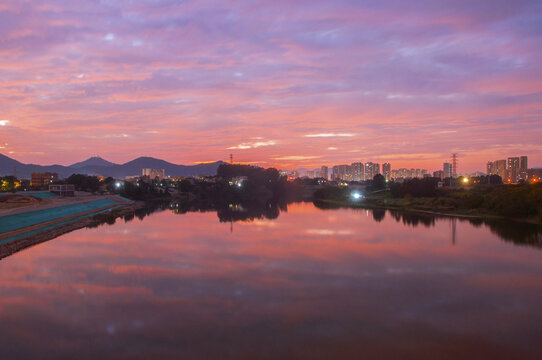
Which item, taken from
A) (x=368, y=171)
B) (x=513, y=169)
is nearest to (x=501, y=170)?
(x=513, y=169)

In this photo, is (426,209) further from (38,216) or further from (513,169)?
(513,169)

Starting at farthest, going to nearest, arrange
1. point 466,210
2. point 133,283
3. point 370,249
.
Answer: point 466,210 < point 370,249 < point 133,283

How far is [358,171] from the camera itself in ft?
514

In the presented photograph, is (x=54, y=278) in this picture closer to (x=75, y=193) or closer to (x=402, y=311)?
(x=402, y=311)

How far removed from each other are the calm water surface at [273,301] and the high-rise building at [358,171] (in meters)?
143

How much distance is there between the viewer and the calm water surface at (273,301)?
579cm

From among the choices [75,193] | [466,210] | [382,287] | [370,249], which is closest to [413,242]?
[370,249]

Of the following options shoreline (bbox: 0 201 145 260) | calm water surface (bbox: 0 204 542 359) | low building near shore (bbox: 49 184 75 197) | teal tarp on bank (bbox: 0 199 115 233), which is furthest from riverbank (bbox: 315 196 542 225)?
low building near shore (bbox: 49 184 75 197)

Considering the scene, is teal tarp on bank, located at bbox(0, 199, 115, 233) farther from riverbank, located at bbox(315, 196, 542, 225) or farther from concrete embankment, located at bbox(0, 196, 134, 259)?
riverbank, located at bbox(315, 196, 542, 225)

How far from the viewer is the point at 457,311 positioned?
7270 millimetres

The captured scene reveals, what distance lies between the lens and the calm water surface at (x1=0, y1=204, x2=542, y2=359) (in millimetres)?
5785

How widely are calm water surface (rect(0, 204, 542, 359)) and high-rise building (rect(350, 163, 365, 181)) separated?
142586 mm

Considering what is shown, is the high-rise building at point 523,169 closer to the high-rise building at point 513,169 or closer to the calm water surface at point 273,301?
the high-rise building at point 513,169

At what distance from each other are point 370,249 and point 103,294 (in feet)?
30.1
